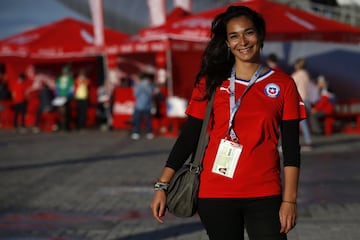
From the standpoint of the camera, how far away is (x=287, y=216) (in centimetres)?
322

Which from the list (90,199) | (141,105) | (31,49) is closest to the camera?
(90,199)

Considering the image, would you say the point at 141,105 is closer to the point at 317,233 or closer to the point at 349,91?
the point at 349,91

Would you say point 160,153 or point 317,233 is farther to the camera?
point 160,153

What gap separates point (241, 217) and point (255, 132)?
1.26 ft

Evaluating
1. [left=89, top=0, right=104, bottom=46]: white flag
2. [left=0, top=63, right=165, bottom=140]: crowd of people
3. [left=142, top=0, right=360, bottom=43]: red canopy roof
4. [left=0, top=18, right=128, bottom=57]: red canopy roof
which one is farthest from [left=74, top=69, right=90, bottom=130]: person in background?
[left=142, top=0, right=360, bottom=43]: red canopy roof

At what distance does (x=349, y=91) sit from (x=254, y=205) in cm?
1881

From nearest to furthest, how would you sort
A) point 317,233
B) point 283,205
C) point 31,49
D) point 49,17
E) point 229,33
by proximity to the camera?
point 283,205
point 229,33
point 317,233
point 31,49
point 49,17

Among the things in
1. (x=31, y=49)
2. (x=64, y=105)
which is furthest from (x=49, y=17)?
(x=64, y=105)

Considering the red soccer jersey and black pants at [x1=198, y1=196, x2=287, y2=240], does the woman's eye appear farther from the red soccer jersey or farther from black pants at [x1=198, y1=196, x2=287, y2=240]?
black pants at [x1=198, y1=196, x2=287, y2=240]

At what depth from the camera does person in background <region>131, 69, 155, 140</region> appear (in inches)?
627

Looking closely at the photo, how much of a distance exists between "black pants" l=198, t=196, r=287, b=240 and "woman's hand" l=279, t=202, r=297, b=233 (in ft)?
0.09

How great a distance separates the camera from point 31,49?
2028 centimetres

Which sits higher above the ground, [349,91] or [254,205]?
[254,205]

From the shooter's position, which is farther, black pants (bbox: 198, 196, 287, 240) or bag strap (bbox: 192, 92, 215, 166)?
bag strap (bbox: 192, 92, 215, 166)
